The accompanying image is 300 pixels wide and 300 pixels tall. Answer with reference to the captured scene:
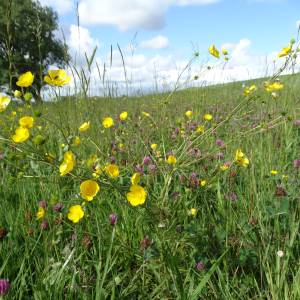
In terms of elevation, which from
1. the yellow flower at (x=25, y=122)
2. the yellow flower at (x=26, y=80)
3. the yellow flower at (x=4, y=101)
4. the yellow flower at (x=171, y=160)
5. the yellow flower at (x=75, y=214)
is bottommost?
the yellow flower at (x=75, y=214)

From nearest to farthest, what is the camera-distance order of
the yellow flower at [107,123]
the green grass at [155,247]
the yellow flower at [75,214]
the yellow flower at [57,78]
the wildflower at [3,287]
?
the wildflower at [3,287]
the green grass at [155,247]
the yellow flower at [75,214]
the yellow flower at [57,78]
the yellow flower at [107,123]

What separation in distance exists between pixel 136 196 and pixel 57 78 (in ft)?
2.28

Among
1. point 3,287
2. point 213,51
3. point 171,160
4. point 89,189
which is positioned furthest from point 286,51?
point 3,287

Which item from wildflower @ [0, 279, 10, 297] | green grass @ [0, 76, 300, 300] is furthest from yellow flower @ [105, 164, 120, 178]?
wildflower @ [0, 279, 10, 297]

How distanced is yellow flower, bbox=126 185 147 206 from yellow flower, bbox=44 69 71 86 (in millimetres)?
632

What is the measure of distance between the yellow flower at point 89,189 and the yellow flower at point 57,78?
541 mm

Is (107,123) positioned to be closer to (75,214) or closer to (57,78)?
(57,78)

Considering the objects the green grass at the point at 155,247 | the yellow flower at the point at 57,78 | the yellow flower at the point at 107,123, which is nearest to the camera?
the green grass at the point at 155,247

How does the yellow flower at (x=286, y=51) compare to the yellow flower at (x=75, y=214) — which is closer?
the yellow flower at (x=75, y=214)

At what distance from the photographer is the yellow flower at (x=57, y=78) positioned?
1.32 metres

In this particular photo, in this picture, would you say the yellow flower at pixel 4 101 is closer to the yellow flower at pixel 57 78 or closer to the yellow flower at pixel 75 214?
the yellow flower at pixel 57 78

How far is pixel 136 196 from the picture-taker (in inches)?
38.7

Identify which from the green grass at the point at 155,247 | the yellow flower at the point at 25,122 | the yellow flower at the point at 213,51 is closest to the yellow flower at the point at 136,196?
the green grass at the point at 155,247

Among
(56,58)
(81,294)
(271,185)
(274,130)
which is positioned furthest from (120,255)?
(56,58)
